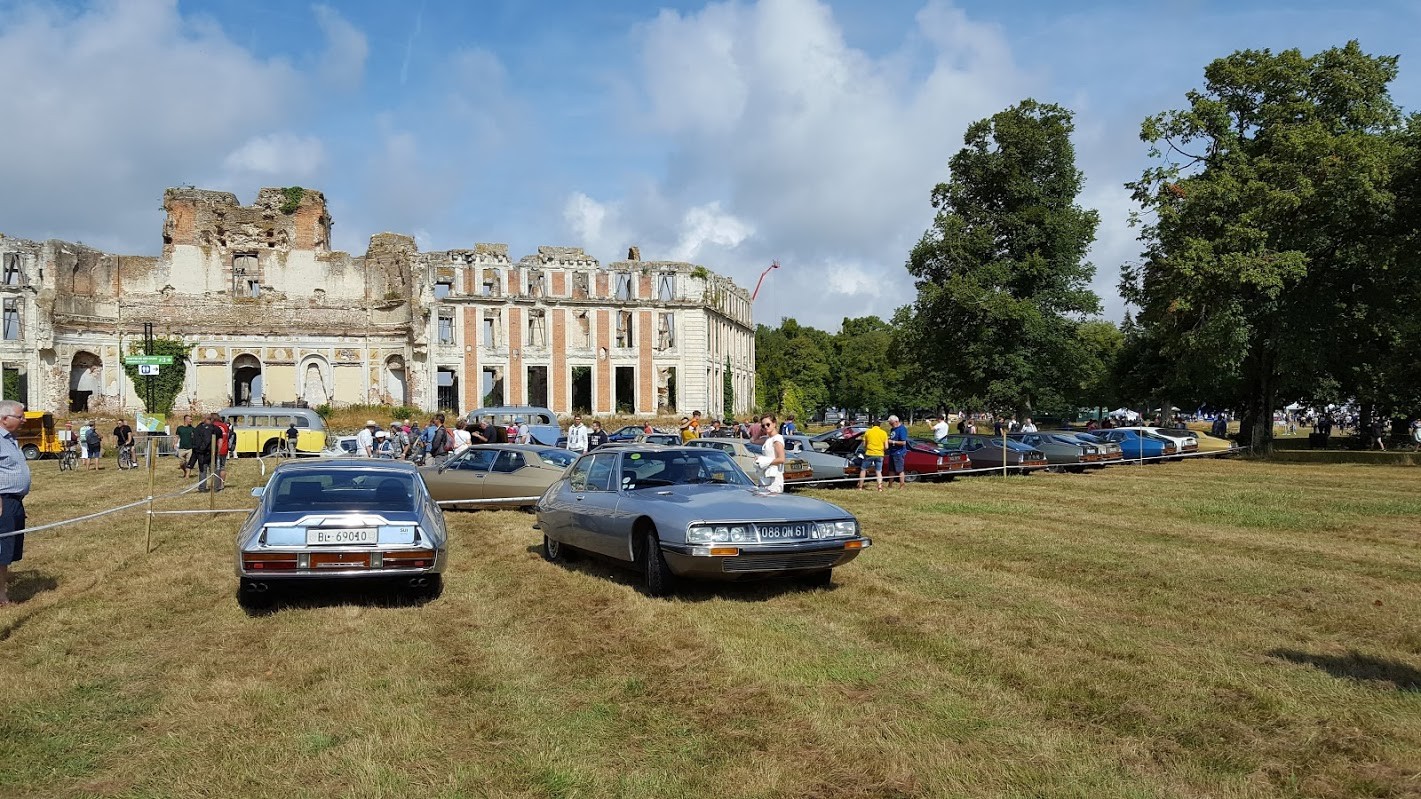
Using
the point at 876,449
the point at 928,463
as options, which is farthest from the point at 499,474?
the point at 928,463

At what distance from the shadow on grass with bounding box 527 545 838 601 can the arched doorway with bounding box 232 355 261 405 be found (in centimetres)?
6286

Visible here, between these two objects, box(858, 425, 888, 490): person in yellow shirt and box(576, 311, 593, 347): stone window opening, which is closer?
box(858, 425, 888, 490): person in yellow shirt

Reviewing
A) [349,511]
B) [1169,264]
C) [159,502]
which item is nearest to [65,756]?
[349,511]

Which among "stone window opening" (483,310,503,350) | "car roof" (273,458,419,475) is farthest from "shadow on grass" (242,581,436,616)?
"stone window opening" (483,310,503,350)

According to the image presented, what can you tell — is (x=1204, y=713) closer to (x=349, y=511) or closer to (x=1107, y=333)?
(x=349, y=511)

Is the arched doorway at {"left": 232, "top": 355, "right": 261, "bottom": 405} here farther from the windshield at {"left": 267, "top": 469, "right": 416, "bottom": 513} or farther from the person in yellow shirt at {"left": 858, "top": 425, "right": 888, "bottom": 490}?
the windshield at {"left": 267, "top": 469, "right": 416, "bottom": 513}

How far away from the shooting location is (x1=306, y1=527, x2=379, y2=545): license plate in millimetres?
9219

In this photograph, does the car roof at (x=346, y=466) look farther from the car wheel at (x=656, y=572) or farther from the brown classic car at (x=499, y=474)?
the brown classic car at (x=499, y=474)

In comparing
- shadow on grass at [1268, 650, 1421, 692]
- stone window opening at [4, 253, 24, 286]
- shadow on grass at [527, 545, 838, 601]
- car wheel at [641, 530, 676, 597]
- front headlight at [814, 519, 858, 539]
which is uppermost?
stone window opening at [4, 253, 24, 286]

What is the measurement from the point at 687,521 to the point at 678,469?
2.08 m

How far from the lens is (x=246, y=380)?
69.3m

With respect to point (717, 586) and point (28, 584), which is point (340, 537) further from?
point (28, 584)

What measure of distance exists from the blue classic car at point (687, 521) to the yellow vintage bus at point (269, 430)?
30533mm

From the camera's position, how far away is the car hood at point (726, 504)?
9.51 m
